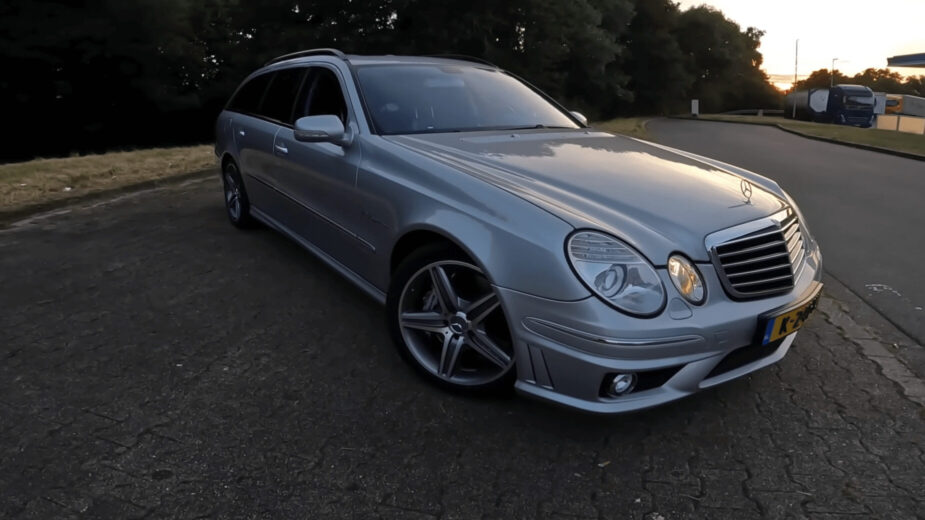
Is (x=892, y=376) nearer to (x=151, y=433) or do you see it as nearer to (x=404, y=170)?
(x=404, y=170)

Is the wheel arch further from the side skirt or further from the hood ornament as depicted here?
the hood ornament

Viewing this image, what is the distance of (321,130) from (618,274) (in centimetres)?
191

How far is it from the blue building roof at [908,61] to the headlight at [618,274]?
51.1 metres

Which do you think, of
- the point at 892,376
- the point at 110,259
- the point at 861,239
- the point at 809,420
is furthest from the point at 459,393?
the point at 861,239

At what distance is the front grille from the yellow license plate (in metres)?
0.10

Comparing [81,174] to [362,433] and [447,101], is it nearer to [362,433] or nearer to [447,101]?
[447,101]

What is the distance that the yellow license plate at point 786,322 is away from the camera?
2.72m

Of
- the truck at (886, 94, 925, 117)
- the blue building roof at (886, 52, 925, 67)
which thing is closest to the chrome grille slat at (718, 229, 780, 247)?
the blue building roof at (886, 52, 925, 67)

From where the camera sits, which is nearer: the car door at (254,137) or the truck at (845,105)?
the car door at (254,137)

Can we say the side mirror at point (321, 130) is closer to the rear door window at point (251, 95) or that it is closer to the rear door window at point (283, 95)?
the rear door window at point (283, 95)

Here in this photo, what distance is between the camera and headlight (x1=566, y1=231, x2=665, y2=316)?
2506 mm

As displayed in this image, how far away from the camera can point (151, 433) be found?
279 cm

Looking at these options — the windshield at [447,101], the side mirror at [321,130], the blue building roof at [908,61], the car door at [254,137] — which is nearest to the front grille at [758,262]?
the windshield at [447,101]

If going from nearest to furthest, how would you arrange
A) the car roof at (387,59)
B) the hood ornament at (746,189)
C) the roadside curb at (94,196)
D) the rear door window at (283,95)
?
the hood ornament at (746,189)
the car roof at (387,59)
the rear door window at (283,95)
the roadside curb at (94,196)
